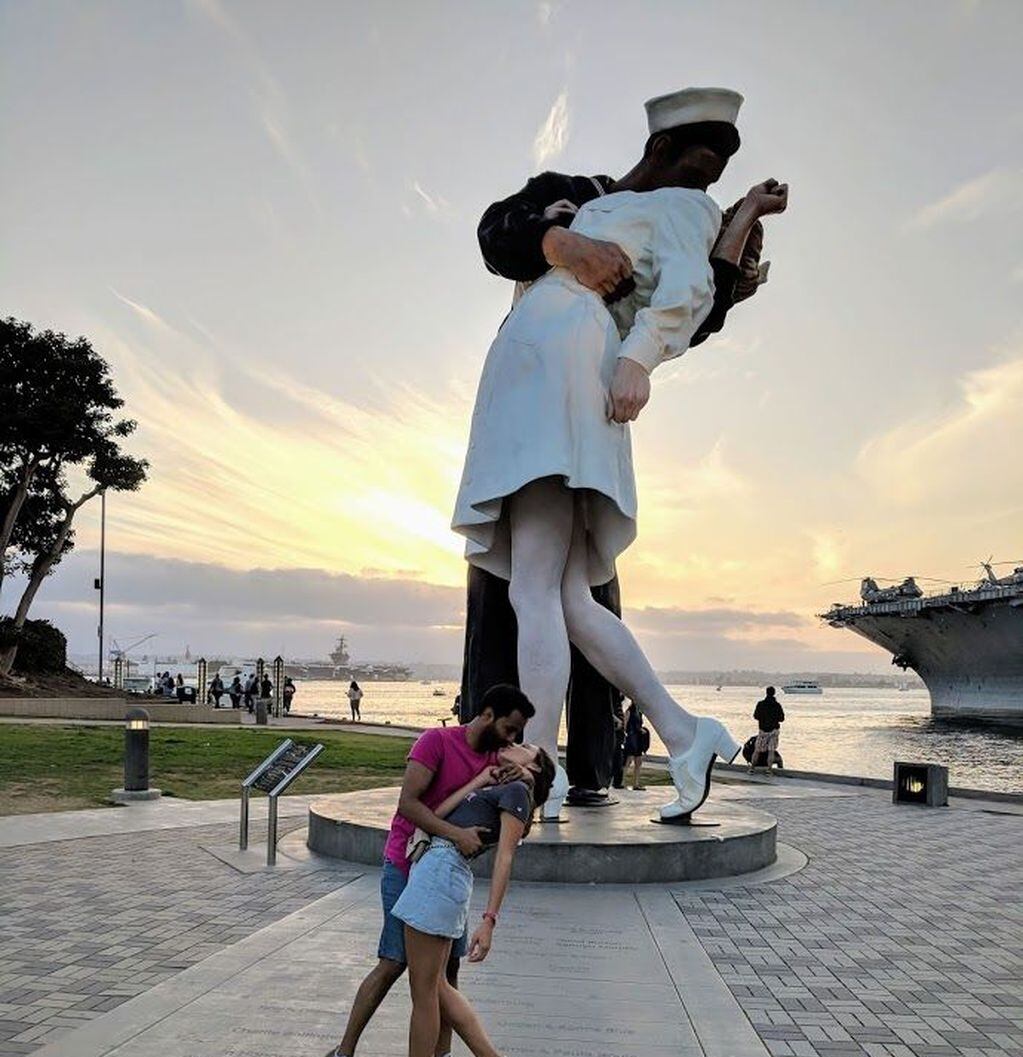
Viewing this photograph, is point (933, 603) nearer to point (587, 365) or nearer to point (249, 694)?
point (249, 694)

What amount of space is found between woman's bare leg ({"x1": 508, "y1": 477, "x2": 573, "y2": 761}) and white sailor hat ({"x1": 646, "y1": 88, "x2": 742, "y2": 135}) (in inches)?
105

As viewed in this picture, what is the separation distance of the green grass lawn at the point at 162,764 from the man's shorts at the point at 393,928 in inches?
209

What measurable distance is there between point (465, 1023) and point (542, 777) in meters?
0.77

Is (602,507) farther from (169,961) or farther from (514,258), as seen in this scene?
(169,961)

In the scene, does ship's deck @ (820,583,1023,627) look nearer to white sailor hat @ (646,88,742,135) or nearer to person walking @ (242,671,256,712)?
person walking @ (242,671,256,712)

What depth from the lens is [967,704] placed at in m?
71.8

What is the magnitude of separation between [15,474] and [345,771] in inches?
1017

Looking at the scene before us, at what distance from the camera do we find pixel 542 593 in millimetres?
6727

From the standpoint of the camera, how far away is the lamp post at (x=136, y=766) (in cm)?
1115

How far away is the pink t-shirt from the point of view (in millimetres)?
3329

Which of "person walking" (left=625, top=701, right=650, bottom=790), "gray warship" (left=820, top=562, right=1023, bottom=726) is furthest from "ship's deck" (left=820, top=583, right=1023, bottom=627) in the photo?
"person walking" (left=625, top=701, right=650, bottom=790)

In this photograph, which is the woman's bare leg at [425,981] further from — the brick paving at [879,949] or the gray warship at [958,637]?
the gray warship at [958,637]

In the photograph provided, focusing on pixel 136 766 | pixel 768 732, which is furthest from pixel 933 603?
pixel 136 766

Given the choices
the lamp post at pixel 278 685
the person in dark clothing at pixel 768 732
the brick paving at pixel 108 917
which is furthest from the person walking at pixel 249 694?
the brick paving at pixel 108 917
